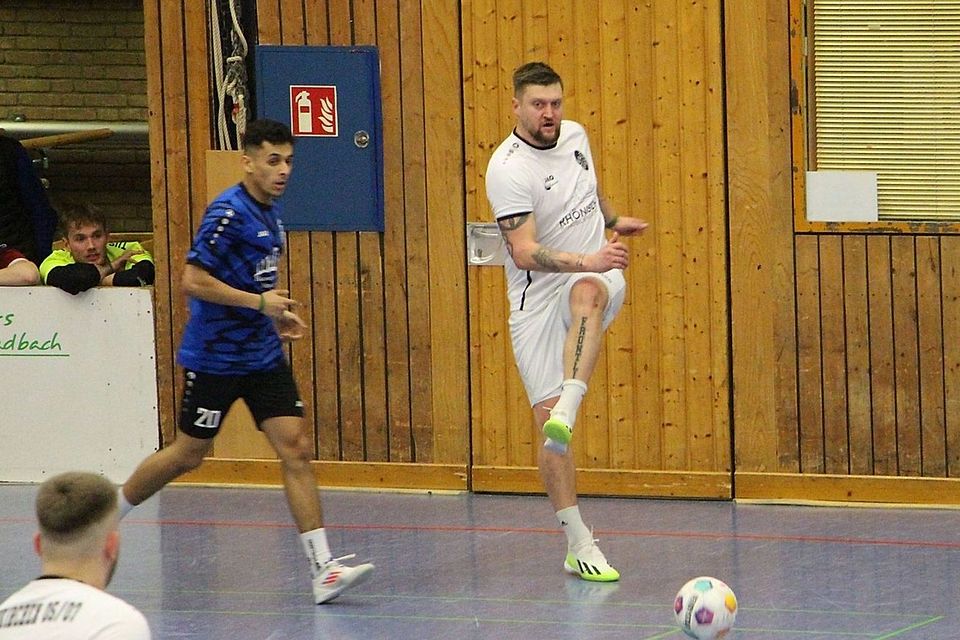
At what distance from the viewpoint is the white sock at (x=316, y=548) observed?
662cm

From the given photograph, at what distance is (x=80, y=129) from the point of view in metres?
13.1

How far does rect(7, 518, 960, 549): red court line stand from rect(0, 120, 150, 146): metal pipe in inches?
199

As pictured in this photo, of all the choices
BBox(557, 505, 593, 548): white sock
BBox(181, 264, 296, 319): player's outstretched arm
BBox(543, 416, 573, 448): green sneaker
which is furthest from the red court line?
BBox(181, 264, 296, 319): player's outstretched arm

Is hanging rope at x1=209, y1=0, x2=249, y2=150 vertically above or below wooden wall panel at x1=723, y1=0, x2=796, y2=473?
above

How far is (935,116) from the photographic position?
838 centimetres

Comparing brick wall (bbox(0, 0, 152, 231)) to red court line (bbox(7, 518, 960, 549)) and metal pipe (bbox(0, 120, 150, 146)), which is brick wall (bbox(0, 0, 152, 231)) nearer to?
metal pipe (bbox(0, 120, 150, 146))

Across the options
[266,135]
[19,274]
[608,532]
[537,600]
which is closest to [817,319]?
[608,532]

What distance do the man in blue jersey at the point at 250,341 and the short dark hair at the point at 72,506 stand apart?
3143 millimetres

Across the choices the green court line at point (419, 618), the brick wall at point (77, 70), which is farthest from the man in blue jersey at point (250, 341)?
the brick wall at point (77, 70)

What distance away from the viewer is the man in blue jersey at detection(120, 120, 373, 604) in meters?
6.53

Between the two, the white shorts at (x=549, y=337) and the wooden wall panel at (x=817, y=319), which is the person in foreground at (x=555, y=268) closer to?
the white shorts at (x=549, y=337)

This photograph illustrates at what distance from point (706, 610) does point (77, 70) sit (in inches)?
365

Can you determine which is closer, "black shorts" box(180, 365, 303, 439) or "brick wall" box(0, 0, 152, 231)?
"black shorts" box(180, 365, 303, 439)

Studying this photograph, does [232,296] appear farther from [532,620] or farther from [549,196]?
[532,620]
